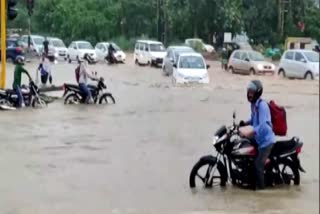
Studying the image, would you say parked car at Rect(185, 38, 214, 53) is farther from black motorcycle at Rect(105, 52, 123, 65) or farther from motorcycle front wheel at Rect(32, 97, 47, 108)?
motorcycle front wheel at Rect(32, 97, 47, 108)

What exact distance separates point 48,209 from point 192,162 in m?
4.65

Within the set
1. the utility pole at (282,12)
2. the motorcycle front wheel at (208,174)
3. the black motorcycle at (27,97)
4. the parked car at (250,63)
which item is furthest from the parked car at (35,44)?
the motorcycle front wheel at (208,174)

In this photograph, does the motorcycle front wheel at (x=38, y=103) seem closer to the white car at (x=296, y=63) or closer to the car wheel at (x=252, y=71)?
the white car at (x=296, y=63)

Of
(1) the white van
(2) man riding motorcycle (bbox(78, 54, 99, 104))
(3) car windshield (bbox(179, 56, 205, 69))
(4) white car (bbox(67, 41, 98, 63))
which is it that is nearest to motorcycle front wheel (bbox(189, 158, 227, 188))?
(2) man riding motorcycle (bbox(78, 54, 99, 104))

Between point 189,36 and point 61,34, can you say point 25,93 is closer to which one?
point 189,36

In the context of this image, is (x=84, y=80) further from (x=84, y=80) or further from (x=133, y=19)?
(x=133, y=19)

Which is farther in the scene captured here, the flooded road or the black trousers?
the black trousers

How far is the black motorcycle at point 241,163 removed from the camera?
10875 millimetres

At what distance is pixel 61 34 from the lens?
8106 cm

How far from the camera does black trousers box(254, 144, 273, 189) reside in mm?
10633

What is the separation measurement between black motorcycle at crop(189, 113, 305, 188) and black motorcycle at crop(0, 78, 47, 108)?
1389 cm

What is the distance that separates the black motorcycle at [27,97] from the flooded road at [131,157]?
46 centimetres

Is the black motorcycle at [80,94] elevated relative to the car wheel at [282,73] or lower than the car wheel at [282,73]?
elevated

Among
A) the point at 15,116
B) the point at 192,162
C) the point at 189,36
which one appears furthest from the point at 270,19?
the point at 189,36
